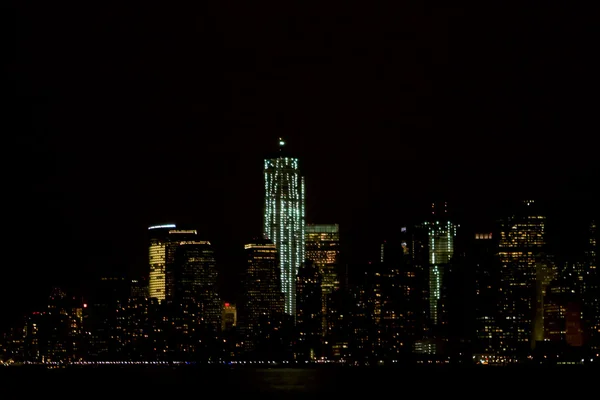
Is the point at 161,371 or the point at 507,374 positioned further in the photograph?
the point at 161,371

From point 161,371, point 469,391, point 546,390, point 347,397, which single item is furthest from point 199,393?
point 161,371

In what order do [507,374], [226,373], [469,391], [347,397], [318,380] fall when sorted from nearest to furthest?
[347,397] < [469,391] < [318,380] < [507,374] < [226,373]

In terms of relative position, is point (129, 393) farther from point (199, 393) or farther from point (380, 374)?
point (380, 374)

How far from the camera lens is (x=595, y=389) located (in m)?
141

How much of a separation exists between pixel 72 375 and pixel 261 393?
59.4 metres

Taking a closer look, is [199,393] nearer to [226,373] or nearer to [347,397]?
[347,397]

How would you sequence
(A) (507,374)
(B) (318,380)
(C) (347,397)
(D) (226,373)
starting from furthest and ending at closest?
(D) (226,373)
(A) (507,374)
(B) (318,380)
(C) (347,397)

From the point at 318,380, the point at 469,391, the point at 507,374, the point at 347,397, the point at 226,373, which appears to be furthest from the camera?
the point at 226,373

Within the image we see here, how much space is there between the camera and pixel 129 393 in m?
133

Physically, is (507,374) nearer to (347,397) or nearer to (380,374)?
(380,374)

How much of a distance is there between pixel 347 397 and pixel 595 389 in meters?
31.9

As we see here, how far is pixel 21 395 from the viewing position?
5059 inches

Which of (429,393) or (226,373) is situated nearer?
(429,393)

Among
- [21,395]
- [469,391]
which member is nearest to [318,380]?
[469,391]
